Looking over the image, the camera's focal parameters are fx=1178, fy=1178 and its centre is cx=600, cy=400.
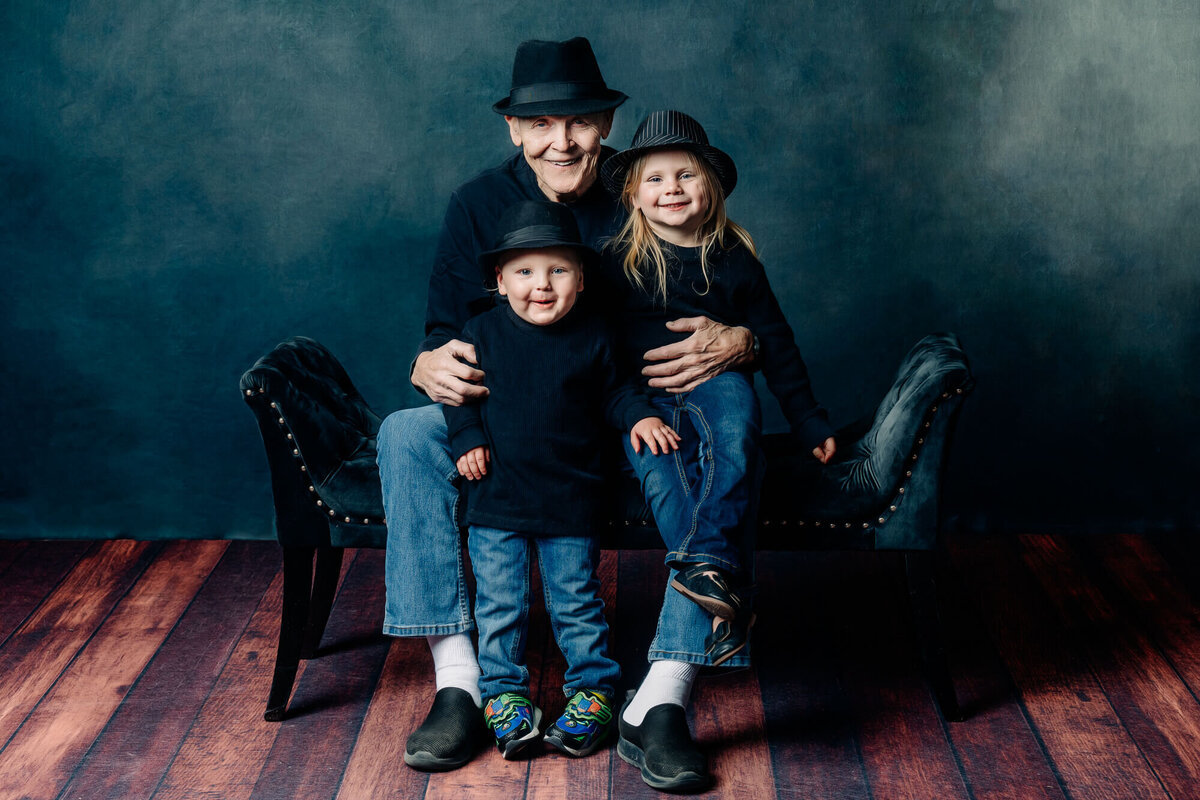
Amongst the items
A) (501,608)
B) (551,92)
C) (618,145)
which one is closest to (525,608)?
(501,608)

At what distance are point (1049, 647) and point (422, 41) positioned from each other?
2237 millimetres

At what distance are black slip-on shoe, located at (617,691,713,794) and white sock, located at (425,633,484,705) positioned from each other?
0.31 metres

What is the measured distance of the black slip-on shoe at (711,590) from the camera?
2174 millimetres

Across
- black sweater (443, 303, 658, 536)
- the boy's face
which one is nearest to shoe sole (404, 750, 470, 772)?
black sweater (443, 303, 658, 536)

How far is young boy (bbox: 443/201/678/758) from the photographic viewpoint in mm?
2318

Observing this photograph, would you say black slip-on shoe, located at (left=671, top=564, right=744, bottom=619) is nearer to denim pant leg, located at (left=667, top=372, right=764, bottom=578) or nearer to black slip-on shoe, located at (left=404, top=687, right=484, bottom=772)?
denim pant leg, located at (left=667, top=372, right=764, bottom=578)

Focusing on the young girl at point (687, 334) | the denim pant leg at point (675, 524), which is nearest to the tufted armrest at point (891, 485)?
the young girl at point (687, 334)

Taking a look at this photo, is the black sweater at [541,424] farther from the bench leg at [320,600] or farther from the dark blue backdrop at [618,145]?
the dark blue backdrop at [618,145]

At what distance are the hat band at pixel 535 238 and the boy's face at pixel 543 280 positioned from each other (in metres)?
0.03

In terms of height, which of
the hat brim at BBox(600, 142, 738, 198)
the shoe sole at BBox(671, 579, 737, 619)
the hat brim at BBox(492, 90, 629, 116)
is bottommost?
the shoe sole at BBox(671, 579, 737, 619)

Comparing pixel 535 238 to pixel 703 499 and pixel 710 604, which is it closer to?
pixel 703 499

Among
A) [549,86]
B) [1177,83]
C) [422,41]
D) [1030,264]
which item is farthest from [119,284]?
[1177,83]

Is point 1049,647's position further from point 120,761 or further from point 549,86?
point 120,761

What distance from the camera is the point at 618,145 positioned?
3.24m
